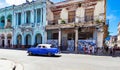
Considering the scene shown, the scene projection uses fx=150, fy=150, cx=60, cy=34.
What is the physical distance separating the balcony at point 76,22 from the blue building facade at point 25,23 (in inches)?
86.1

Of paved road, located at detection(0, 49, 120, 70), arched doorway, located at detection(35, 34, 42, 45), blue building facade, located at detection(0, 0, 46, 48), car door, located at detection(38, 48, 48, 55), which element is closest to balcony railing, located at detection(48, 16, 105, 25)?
blue building facade, located at detection(0, 0, 46, 48)

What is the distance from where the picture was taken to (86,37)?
2467 cm

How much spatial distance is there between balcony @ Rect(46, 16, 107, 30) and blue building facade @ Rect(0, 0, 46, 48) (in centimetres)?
219

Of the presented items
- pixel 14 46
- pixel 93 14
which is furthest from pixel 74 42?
pixel 14 46

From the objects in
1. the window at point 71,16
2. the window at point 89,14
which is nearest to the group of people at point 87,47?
the window at point 89,14

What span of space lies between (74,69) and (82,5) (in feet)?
56.7

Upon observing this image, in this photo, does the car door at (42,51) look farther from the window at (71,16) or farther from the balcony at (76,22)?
the window at (71,16)

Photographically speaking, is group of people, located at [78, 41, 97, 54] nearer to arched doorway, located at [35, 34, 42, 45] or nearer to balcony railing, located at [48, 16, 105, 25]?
balcony railing, located at [48, 16, 105, 25]

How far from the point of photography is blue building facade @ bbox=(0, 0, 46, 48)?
28.9 m

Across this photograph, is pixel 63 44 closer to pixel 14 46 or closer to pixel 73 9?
pixel 73 9

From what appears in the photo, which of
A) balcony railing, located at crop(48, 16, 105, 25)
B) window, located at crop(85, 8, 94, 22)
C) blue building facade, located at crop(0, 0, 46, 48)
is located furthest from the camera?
blue building facade, located at crop(0, 0, 46, 48)

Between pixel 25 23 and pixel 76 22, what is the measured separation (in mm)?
11707

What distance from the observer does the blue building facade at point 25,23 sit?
94.9 ft

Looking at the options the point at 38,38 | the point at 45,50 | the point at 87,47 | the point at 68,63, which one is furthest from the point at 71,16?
the point at 68,63
